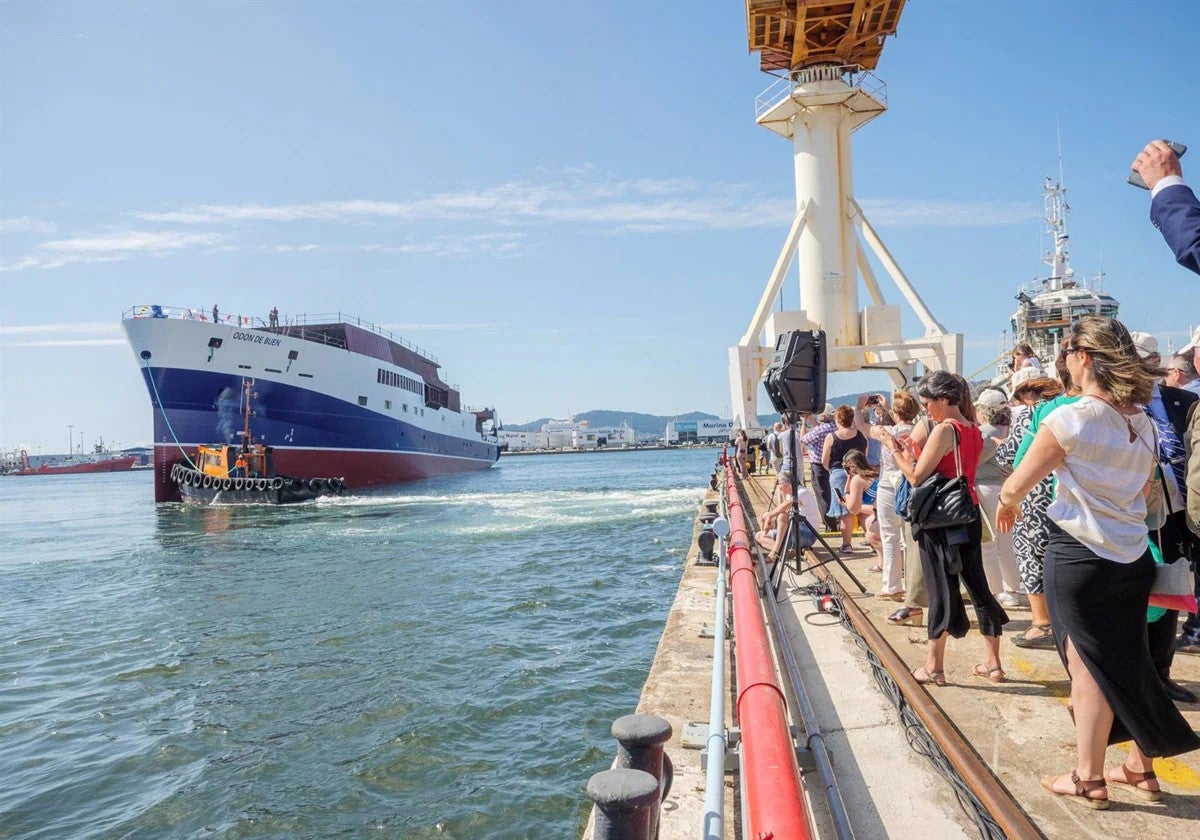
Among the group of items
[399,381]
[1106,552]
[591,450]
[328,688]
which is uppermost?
[399,381]

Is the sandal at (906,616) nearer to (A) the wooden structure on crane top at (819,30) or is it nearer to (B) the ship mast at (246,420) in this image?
(A) the wooden structure on crane top at (819,30)

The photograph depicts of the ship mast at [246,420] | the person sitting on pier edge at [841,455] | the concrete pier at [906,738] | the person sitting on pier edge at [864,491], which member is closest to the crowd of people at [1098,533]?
the concrete pier at [906,738]

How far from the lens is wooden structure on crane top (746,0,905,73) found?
585 inches

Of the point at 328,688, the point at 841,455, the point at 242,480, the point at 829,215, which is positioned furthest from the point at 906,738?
the point at 242,480

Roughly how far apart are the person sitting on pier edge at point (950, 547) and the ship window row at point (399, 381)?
3877 centimetres

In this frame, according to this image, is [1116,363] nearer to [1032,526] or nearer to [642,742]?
[1032,526]

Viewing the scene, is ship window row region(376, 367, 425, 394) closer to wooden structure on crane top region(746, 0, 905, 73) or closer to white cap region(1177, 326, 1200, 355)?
wooden structure on crane top region(746, 0, 905, 73)

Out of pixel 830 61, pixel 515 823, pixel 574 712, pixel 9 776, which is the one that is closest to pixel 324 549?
pixel 9 776

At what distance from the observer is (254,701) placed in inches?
251

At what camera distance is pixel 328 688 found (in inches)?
258

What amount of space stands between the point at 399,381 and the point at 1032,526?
41661mm

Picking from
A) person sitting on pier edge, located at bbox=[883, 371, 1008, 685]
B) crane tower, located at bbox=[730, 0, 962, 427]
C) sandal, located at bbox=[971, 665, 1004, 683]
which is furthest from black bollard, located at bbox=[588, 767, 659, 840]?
crane tower, located at bbox=[730, 0, 962, 427]

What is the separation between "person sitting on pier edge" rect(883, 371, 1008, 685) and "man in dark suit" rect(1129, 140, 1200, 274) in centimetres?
122

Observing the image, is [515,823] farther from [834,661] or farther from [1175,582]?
[1175,582]
